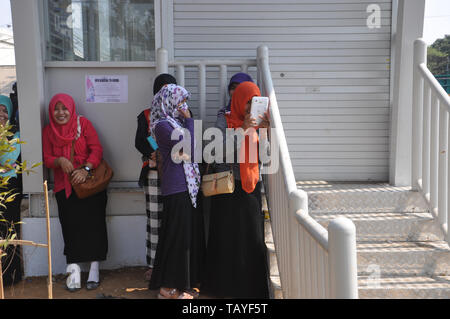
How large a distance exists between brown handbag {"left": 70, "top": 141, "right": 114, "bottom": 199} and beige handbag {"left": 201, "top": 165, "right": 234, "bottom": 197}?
3.52 feet

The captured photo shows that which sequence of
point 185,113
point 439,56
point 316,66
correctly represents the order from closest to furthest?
point 185,113 → point 316,66 → point 439,56

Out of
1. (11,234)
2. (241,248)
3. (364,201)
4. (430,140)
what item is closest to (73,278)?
(11,234)

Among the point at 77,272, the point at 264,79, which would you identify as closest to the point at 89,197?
the point at 77,272

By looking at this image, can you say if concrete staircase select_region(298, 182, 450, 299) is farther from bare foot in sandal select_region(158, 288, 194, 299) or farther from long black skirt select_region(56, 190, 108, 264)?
long black skirt select_region(56, 190, 108, 264)

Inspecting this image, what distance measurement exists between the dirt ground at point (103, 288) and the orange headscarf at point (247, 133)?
1344mm

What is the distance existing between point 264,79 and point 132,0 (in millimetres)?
1693

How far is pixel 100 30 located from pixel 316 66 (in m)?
2.24

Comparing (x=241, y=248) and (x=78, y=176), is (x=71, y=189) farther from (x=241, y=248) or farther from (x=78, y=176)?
(x=241, y=248)

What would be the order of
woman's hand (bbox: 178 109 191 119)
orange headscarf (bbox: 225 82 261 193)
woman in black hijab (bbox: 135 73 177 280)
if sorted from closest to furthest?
orange headscarf (bbox: 225 82 261 193) → woman's hand (bbox: 178 109 191 119) → woman in black hijab (bbox: 135 73 177 280)

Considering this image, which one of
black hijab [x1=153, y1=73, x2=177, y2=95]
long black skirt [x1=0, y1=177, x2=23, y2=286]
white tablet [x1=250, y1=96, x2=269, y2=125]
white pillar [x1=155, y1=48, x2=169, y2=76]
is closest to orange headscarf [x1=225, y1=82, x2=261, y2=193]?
white tablet [x1=250, y1=96, x2=269, y2=125]

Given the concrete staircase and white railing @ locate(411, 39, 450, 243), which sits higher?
white railing @ locate(411, 39, 450, 243)

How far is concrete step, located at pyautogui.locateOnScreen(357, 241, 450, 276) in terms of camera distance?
10.7 ft

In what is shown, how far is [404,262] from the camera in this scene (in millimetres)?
3287
